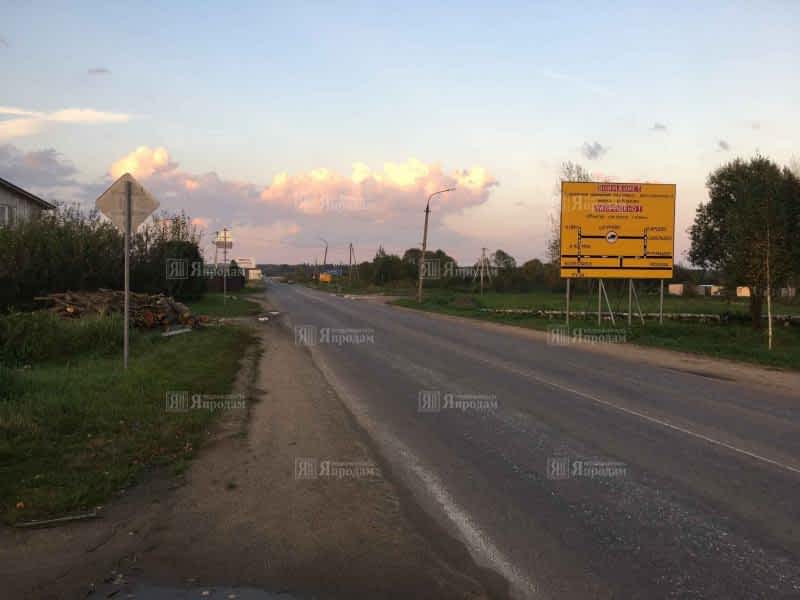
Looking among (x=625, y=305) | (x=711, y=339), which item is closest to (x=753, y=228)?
(x=711, y=339)

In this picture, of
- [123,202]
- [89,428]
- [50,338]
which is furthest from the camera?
[50,338]

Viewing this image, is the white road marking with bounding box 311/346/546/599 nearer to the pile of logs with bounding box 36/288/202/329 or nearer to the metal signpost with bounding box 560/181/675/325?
the pile of logs with bounding box 36/288/202/329

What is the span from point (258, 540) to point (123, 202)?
824cm

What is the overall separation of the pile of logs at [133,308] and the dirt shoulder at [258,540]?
15141 millimetres

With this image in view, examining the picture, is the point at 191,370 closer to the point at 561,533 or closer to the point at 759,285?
the point at 561,533

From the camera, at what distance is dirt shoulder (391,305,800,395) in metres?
14.2

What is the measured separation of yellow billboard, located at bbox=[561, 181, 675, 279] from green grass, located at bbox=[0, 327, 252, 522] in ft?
56.1

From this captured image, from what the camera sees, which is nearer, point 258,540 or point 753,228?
point 258,540

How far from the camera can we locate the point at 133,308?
21.7 meters

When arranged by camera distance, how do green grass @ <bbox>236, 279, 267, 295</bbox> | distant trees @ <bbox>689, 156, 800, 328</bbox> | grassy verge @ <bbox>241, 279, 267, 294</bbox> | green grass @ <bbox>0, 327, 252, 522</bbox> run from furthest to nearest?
grassy verge @ <bbox>241, 279, 267, 294</bbox> < green grass @ <bbox>236, 279, 267, 295</bbox> < distant trees @ <bbox>689, 156, 800, 328</bbox> < green grass @ <bbox>0, 327, 252, 522</bbox>

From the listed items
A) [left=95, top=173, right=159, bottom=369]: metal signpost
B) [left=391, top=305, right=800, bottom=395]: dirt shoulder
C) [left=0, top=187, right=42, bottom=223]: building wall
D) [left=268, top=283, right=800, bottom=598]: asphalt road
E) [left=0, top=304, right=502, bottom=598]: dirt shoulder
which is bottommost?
[left=0, top=304, right=502, bottom=598]: dirt shoulder

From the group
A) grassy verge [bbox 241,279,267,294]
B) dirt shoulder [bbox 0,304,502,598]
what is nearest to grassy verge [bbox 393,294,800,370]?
dirt shoulder [bbox 0,304,502,598]

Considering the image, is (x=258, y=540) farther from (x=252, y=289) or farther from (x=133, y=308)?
(x=252, y=289)

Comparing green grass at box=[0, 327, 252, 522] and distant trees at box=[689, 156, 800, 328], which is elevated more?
distant trees at box=[689, 156, 800, 328]
